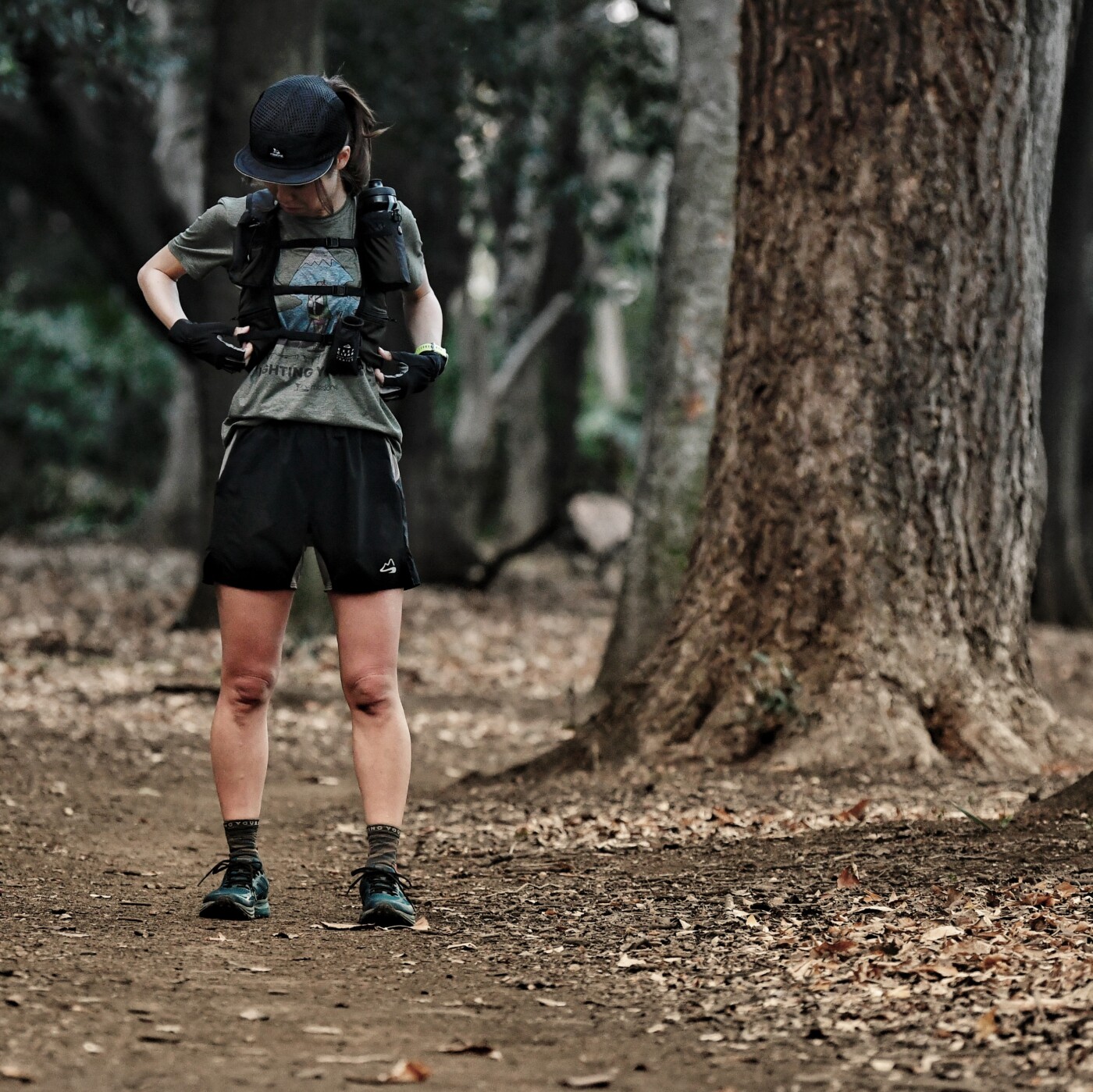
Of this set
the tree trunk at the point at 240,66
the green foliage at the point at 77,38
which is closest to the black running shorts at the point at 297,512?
the tree trunk at the point at 240,66

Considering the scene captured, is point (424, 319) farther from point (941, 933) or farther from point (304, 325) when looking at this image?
point (941, 933)

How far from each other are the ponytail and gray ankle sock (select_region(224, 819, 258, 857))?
5.68ft

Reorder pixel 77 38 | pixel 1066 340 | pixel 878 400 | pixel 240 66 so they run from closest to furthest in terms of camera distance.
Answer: pixel 878 400 < pixel 240 66 < pixel 77 38 < pixel 1066 340

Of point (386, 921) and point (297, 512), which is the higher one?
point (297, 512)

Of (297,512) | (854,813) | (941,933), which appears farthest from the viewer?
(854,813)

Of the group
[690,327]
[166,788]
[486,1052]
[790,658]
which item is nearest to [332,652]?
[690,327]

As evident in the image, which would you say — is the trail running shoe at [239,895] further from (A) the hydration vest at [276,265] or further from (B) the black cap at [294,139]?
(B) the black cap at [294,139]

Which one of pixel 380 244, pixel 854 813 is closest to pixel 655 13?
pixel 854 813

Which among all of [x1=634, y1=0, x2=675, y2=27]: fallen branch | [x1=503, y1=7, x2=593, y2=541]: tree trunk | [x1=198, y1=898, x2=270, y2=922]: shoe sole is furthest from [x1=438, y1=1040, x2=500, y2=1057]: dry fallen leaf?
[x1=503, y1=7, x2=593, y2=541]: tree trunk

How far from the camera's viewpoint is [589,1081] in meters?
3.08

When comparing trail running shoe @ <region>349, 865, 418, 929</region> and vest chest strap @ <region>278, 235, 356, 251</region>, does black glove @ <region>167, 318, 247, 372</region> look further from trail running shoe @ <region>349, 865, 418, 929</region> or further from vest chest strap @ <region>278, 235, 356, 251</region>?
trail running shoe @ <region>349, 865, 418, 929</region>

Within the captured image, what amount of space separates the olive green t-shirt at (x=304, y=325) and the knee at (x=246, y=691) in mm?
634

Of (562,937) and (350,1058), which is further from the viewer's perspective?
(562,937)

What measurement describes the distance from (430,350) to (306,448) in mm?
438
